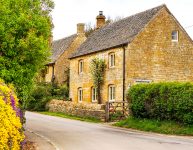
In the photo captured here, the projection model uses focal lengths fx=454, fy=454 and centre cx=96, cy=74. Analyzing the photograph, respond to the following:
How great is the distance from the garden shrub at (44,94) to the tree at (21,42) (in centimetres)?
2322

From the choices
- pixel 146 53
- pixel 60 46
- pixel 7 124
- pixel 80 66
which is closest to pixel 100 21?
pixel 80 66

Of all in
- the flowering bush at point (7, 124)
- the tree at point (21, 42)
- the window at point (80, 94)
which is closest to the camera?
the flowering bush at point (7, 124)

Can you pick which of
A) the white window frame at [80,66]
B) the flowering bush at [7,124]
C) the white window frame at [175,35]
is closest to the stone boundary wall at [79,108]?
the white window frame at [80,66]

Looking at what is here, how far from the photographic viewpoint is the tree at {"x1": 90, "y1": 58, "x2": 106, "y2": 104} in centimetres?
4341

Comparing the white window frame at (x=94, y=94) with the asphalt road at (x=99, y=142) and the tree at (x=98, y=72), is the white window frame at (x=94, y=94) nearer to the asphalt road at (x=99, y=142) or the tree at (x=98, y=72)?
the tree at (x=98, y=72)

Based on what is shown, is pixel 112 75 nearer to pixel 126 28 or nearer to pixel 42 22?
pixel 126 28

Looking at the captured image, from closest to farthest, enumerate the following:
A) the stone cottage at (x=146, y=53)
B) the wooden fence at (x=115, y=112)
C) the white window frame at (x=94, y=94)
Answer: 1. the wooden fence at (x=115, y=112)
2. the stone cottage at (x=146, y=53)
3. the white window frame at (x=94, y=94)

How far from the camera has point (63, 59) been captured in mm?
58938

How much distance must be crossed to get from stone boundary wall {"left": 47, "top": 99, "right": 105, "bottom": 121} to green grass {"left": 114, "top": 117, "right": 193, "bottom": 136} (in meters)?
4.42

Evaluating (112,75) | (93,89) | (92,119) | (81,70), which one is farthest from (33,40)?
(81,70)

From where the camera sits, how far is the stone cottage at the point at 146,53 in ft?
130

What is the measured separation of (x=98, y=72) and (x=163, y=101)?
53.6 ft

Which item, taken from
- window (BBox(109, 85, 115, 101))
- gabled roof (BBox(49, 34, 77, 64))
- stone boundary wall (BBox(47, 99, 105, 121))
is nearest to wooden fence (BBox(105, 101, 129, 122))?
stone boundary wall (BBox(47, 99, 105, 121))

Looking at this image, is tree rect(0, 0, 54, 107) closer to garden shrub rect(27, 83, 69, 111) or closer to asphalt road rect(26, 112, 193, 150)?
asphalt road rect(26, 112, 193, 150)
